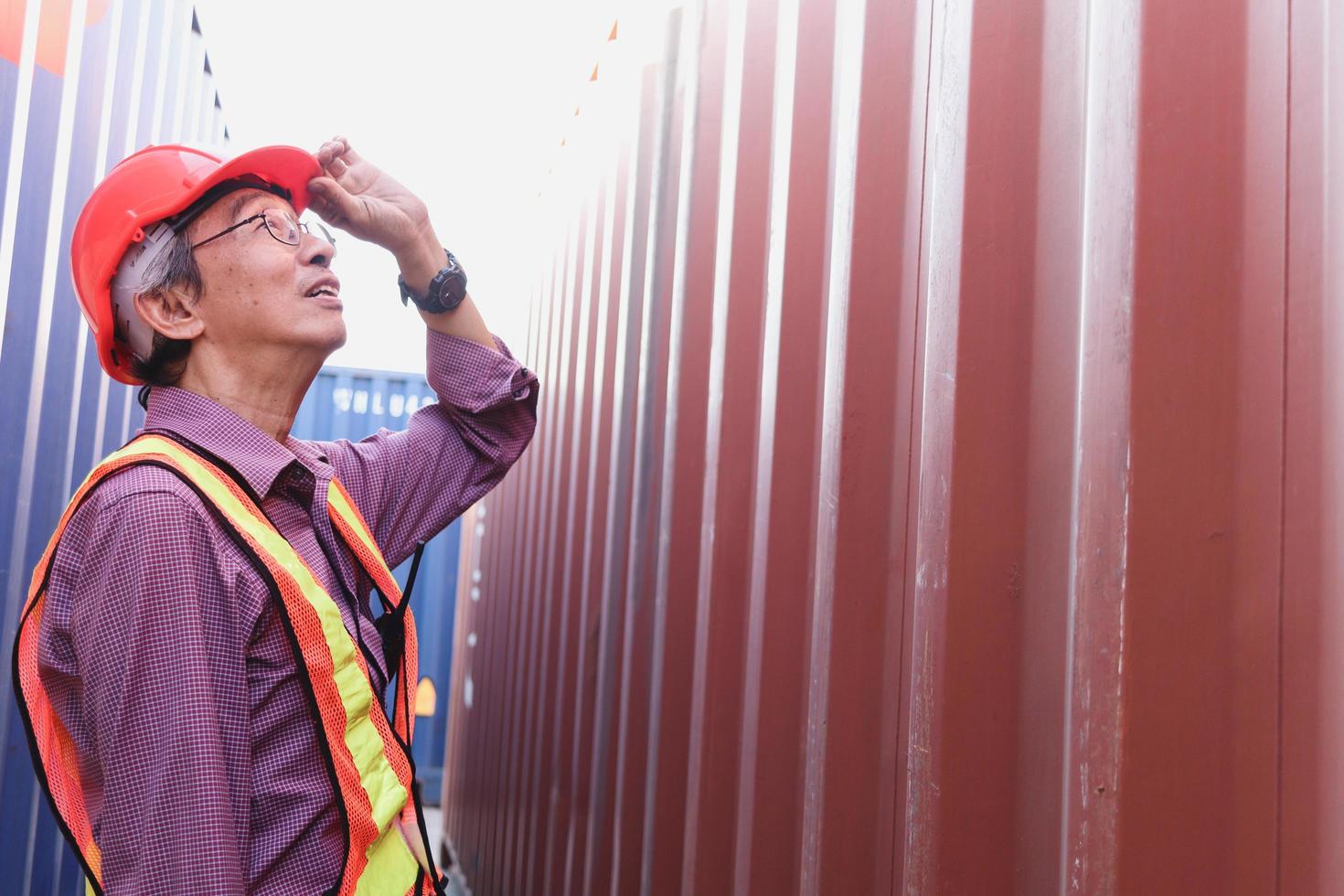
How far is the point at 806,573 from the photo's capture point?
1.81m

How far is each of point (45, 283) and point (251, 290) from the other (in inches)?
65.0

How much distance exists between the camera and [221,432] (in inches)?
73.3

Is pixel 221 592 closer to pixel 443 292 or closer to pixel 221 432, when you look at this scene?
pixel 221 432

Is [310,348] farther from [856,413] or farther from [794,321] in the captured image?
[856,413]

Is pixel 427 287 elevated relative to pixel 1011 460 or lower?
elevated

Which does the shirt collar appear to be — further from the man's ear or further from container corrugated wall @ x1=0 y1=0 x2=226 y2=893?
container corrugated wall @ x1=0 y1=0 x2=226 y2=893

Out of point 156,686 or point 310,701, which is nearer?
point 156,686

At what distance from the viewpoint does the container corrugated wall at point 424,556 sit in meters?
8.42

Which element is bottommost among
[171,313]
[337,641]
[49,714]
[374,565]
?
[49,714]

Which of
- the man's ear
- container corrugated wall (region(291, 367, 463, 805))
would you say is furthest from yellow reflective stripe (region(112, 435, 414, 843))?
container corrugated wall (region(291, 367, 463, 805))

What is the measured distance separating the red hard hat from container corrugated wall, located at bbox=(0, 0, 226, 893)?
1.12 m

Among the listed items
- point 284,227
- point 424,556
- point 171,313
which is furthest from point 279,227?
point 424,556

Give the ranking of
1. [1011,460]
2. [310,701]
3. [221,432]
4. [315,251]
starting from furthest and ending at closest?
[315,251]
[221,432]
[310,701]
[1011,460]

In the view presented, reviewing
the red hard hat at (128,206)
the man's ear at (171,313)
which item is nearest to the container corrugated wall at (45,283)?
the red hard hat at (128,206)
